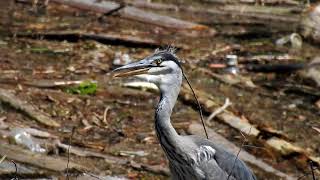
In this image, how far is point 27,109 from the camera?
988 cm

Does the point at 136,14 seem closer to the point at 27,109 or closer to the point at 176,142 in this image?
the point at 27,109

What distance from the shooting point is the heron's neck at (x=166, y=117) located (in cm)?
652

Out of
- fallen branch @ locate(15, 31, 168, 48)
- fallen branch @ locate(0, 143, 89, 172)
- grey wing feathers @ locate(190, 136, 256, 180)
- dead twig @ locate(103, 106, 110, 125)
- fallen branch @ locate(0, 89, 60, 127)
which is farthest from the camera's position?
fallen branch @ locate(15, 31, 168, 48)

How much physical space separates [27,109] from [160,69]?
3.75 meters

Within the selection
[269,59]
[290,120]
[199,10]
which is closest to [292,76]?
[269,59]

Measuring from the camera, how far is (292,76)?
507 inches

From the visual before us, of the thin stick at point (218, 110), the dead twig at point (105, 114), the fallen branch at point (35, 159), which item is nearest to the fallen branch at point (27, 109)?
the dead twig at point (105, 114)

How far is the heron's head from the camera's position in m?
Result: 6.45

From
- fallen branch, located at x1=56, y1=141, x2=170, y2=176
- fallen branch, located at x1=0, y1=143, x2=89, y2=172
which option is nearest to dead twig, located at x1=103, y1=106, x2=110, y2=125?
fallen branch, located at x1=56, y1=141, x2=170, y2=176

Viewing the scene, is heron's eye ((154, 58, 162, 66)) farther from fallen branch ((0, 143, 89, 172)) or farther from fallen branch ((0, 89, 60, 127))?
fallen branch ((0, 89, 60, 127))

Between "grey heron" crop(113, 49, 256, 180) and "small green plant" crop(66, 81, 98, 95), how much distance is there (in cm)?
426

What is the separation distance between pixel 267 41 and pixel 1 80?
5759 mm

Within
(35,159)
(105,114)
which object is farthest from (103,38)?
(35,159)

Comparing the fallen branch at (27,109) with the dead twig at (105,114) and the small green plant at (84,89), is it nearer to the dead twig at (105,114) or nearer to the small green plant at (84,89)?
the dead twig at (105,114)
